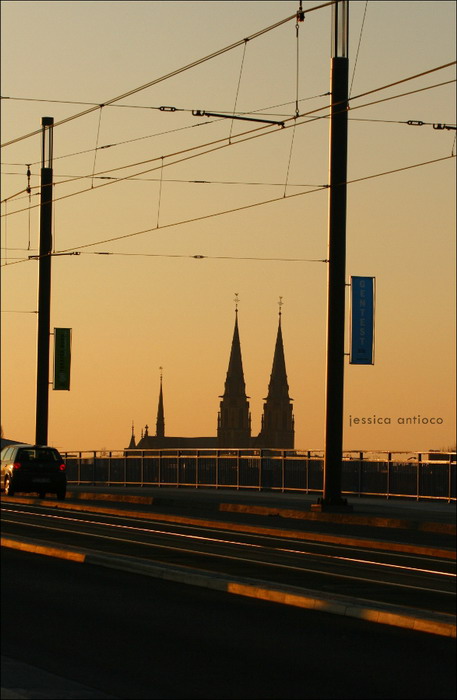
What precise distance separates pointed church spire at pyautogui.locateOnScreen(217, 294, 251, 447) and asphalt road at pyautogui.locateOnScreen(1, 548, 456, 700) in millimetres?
161589

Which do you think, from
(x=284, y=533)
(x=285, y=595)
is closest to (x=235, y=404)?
(x=284, y=533)

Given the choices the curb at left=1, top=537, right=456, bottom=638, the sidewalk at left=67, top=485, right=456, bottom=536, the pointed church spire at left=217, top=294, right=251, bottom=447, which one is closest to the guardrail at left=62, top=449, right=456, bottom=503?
the sidewalk at left=67, top=485, right=456, bottom=536

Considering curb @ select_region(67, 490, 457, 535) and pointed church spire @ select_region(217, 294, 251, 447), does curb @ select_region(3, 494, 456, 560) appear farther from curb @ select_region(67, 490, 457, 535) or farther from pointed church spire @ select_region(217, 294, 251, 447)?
pointed church spire @ select_region(217, 294, 251, 447)

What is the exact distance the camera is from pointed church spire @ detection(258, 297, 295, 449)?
17862 cm

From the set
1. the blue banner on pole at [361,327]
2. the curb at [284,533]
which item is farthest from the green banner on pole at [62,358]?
the blue banner on pole at [361,327]

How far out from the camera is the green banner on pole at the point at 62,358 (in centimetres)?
4588

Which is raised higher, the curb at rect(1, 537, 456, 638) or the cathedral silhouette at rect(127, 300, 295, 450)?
the cathedral silhouette at rect(127, 300, 295, 450)

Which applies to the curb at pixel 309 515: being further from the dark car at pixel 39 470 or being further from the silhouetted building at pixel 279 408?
the silhouetted building at pixel 279 408

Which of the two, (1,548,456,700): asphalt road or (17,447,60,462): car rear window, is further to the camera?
(17,447,60,462): car rear window

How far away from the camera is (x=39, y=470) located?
41469 millimetres

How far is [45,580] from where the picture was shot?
58.1 feet

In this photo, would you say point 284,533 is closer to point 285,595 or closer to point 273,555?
point 273,555

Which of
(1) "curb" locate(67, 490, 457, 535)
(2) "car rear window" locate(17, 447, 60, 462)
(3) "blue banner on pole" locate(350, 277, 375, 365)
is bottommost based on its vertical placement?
(1) "curb" locate(67, 490, 457, 535)

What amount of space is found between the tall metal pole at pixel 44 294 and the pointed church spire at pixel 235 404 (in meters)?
132
